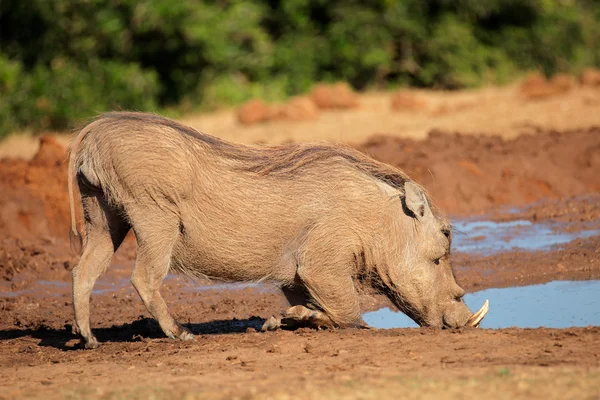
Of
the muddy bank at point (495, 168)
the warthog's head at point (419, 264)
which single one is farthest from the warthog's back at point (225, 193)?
the muddy bank at point (495, 168)

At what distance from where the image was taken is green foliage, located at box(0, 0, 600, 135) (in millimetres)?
14641

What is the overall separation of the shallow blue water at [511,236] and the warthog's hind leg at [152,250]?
310 centimetres

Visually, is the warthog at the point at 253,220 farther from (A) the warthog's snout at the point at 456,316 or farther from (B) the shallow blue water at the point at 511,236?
(B) the shallow blue water at the point at 511,236

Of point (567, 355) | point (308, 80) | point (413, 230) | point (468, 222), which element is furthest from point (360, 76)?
point (567, 355)

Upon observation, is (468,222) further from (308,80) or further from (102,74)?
(308,80)

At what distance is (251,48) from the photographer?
17219 millimetres

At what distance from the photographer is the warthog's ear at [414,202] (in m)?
5.23

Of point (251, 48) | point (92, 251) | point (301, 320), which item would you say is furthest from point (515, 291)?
point (251, 48)

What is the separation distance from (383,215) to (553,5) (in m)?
15.0

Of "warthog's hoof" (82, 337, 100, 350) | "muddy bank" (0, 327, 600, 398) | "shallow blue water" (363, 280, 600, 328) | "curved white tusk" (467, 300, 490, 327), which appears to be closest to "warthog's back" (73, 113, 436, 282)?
"muddy bank" (0, 327, 600, 398)

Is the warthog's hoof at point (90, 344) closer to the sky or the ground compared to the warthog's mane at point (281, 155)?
closer to the ground

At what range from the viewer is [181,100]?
16172 mm

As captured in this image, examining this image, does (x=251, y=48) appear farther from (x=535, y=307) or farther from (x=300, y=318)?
(x=300, y=318)

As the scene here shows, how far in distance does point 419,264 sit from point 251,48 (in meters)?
12.4
